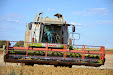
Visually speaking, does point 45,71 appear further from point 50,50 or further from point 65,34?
point 65,34

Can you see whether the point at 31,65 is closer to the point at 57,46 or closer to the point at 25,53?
the point at 25,53

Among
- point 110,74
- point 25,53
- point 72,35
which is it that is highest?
point 72,35

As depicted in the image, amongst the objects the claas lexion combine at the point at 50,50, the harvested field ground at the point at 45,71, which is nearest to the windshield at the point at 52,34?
the claas lexion combine at the point at 50,50

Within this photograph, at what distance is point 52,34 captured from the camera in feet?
45.8

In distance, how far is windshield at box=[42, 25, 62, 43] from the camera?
13.8 meters

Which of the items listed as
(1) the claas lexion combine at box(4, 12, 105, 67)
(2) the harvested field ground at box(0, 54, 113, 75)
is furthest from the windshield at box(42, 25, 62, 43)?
(2) the harvested field ground at box(0, 54, 113, 75)

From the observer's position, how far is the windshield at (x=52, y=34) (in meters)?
13.8

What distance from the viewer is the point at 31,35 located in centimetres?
1395

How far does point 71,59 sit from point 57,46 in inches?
54.2

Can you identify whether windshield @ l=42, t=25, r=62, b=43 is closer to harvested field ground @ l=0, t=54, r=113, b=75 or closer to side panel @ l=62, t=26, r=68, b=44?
side panel @ l=62, t=26, r=68, b=44

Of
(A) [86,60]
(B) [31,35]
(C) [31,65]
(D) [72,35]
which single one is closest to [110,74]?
(A) [86,60]

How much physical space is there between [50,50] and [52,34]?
191 cm

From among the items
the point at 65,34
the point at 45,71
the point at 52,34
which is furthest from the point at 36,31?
the point at 45,71

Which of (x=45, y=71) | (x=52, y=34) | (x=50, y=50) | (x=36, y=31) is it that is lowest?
(x=45, y=71)
